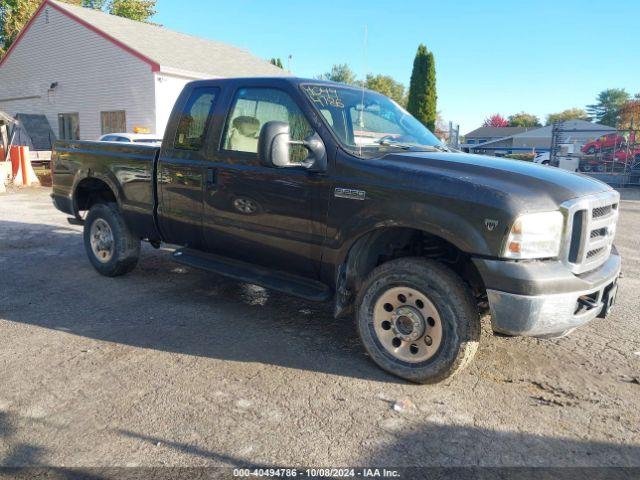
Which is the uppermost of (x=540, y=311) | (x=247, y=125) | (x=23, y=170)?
(x=247, y=125)

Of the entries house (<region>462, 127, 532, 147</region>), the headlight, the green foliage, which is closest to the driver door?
the headlight

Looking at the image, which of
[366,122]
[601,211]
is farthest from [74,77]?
[601,211]

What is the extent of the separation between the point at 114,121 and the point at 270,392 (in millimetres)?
20268

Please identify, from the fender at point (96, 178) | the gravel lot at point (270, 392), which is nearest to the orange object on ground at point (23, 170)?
the fender at point (96, 178)

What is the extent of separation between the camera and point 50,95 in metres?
23.4

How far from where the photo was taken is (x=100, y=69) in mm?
21000

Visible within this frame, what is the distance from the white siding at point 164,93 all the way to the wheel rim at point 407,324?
1713 centimetres

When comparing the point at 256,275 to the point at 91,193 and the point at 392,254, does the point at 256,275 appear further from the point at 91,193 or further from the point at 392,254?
the point at 91,193

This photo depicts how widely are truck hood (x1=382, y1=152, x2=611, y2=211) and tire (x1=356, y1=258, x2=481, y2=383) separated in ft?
1.86

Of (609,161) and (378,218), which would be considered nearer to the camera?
(378,218)

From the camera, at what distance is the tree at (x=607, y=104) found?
292 feet

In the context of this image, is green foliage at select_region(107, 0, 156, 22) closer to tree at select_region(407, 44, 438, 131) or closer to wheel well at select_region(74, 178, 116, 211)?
tree at select_region(407, 44, 438, 131)

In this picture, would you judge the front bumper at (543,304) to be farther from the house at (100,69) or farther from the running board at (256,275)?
the house at (100,69)

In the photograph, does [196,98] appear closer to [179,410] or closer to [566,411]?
[179,410]
